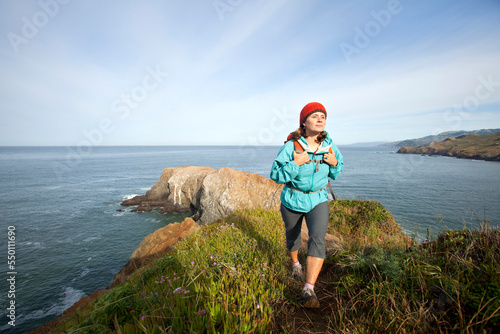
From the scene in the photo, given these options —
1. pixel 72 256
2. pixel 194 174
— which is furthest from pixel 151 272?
pixel 194 174

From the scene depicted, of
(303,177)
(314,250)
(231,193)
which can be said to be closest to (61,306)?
(231,193)

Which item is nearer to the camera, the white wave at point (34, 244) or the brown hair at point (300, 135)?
the brown hair at point (300, 135)

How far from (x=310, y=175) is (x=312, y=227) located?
0.79 meters

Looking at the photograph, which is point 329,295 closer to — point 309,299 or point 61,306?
point 309,299

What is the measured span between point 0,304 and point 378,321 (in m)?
17.1

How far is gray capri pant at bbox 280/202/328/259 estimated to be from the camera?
123 inches

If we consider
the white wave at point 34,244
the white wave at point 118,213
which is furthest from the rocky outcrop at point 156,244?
the white wave at point 118,213

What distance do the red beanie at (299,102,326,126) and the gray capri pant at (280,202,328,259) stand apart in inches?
54.8

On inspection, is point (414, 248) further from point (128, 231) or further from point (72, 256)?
point (128, 231)

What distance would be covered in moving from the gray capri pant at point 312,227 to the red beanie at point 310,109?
1.39 meters

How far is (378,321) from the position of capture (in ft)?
7.61

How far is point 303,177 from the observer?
327 cm

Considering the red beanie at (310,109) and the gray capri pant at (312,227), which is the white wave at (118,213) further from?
the red beanie at (310,109)

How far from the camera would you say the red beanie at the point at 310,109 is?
3.24 metres
